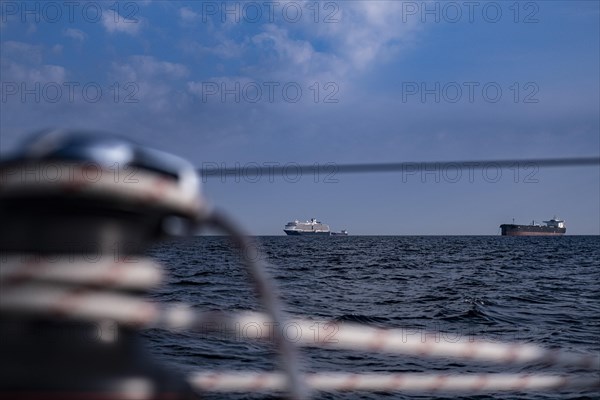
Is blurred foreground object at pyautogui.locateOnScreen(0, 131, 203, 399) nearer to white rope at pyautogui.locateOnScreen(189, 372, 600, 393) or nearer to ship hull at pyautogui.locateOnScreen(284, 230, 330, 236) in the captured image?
white rope at pyautogui.locateOnScreen(189, 372, 600, 393)

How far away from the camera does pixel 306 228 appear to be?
4427 inches

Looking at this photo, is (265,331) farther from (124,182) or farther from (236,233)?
(124,182)

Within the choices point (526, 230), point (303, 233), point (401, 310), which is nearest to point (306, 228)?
point (303, 233)

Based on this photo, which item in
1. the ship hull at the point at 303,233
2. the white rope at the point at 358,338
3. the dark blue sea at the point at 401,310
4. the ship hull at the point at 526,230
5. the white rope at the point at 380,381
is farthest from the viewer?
the ship hull at the point at 303,233

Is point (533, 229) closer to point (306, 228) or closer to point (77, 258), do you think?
point (306, 228)

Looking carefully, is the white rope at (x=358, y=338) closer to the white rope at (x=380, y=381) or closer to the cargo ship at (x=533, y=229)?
Result: the white rope at (x=380, y=381)

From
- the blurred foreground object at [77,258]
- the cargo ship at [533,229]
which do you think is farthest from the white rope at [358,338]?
the cargo ship at [533,229]

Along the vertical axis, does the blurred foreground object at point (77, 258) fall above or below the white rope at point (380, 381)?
above

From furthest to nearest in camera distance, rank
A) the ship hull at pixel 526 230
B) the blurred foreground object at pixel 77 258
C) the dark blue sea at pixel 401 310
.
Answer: the ship hull at pixel 526 230
the dark blue sea at pixel 401 310
the blurred foreground object at pixel 77 258

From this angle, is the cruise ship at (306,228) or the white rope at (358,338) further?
the cruise ship at (306,228)

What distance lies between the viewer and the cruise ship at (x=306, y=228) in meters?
111

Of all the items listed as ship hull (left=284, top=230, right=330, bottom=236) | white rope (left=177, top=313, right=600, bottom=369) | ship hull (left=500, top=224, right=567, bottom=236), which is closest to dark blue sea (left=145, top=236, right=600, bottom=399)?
white rope (left=177, top=313, right=600, bottom=369)

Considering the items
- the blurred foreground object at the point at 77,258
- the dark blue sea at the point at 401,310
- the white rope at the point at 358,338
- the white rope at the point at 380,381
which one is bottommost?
the dark blue sea at the point at 401,310

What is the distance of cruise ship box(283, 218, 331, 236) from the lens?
111062 millimetres
